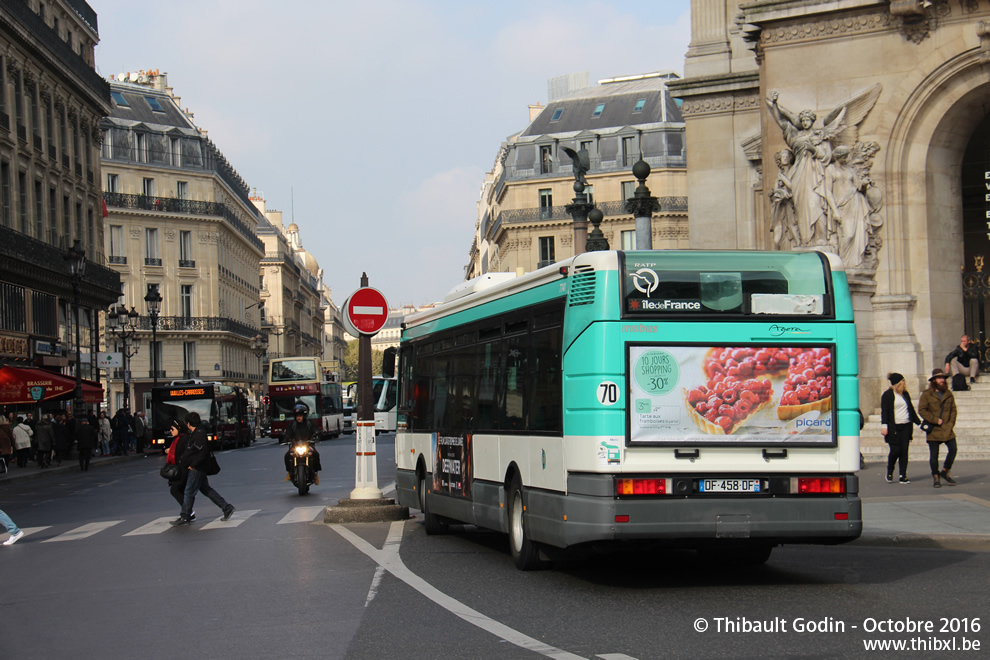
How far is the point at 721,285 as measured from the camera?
34.9 feet


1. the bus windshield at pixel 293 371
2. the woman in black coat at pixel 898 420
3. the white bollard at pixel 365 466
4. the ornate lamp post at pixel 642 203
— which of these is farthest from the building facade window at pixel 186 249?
the woman in black coat at pixel 898 420

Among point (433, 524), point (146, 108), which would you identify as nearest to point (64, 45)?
point (146, 108)

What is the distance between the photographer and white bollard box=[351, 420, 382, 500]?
701 inches

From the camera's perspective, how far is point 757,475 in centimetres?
1043

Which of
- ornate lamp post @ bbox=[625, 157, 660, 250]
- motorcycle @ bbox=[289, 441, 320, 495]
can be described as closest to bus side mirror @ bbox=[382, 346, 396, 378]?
ornate lamp post @ bbox=[625, 157, 660, 250]

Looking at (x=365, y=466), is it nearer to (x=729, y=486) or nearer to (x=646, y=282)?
(x=646, y=282)

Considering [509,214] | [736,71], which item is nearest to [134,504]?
[736,71]

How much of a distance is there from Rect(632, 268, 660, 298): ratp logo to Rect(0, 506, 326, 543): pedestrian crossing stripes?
8.86 m

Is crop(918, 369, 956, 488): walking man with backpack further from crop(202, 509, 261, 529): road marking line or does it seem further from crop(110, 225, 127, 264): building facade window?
crop(110, 225, 127, 264): building facade window

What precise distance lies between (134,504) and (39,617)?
14.1m

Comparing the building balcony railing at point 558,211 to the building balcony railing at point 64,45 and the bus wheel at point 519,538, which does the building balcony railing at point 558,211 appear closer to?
the building balcony railing at point 64,45

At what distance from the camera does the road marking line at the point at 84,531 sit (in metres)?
17.4

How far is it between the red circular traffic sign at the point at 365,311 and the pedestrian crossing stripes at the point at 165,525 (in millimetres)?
2777

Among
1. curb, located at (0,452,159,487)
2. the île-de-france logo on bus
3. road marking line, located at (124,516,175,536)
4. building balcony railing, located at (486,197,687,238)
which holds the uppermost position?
building balcony railing, located at (486,197,687,238)
